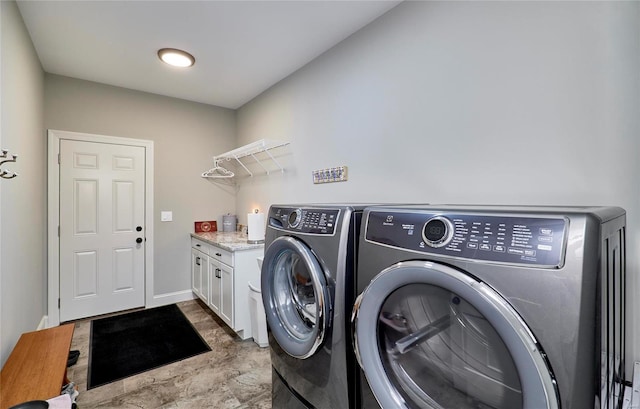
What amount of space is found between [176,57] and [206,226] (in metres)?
2.07

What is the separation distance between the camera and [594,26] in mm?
1216

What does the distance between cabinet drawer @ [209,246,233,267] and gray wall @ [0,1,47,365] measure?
1398 mm

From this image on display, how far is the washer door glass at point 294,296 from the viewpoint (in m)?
1.24

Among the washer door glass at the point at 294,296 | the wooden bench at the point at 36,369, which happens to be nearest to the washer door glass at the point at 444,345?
the washer door glass at the point at 294,296

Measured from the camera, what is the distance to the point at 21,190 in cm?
207

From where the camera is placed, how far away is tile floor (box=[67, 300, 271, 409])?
6.29 feet

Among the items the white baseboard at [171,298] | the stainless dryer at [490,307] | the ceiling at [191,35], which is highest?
the ceiling at [191,35]

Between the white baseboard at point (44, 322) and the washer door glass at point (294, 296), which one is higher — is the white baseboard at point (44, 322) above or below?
below

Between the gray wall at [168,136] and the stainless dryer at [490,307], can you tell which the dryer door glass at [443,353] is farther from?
the gray wall at [168,136]

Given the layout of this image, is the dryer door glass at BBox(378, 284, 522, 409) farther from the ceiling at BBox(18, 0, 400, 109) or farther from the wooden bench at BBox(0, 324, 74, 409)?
the ceiling at BBox(18, 0, 400, 109)

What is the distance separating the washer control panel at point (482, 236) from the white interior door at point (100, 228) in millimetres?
3429

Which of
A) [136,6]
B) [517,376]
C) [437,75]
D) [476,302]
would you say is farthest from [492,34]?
[136,6]

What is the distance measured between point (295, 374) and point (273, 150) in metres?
2.35

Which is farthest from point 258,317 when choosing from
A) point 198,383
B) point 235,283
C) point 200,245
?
point 200,245
